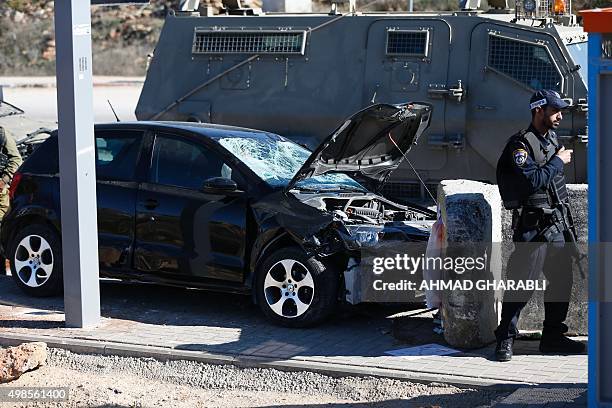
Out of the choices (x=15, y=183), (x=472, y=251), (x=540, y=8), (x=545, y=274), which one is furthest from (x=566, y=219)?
(x=15, y=183)

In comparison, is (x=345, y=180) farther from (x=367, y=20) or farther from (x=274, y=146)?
(x=367, y=20)

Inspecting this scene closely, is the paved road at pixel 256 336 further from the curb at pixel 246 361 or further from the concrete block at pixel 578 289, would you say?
the concrete block at pixel 578 289

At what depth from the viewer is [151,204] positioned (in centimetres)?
984

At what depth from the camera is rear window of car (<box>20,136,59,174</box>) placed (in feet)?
34.3

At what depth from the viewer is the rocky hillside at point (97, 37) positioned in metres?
46.8

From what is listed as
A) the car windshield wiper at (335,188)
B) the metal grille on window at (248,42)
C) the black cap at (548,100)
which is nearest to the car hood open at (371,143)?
the car windshield wiper at (335,188)

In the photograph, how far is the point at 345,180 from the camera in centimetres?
1020

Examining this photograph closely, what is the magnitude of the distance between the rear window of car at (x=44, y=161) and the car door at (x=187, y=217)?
1.01 metres

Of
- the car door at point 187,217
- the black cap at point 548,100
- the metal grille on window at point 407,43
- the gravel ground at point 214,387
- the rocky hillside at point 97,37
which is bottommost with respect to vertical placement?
the gravel ground at point 214,387

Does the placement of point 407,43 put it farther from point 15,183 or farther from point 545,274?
point 545,274

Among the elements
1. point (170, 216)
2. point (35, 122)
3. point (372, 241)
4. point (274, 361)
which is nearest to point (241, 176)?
point (170, 216)

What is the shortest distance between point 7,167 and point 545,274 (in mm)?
6288

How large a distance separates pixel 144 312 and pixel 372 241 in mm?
2201

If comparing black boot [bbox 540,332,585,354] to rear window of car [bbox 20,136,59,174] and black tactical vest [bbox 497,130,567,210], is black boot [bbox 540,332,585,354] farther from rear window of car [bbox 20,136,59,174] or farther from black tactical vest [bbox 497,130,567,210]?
rear window of car [bbox 20,136,59,174]
